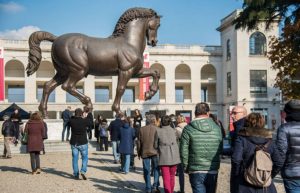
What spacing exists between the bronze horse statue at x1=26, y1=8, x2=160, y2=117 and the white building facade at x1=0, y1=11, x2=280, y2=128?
37.9 metres

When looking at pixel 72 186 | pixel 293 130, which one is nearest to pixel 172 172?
pixel 72 186

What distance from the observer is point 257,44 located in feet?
170

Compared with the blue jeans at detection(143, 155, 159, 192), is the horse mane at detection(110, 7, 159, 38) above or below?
above

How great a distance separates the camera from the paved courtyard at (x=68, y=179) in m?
8.93

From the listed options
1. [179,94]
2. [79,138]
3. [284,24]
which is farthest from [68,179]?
[179,94]

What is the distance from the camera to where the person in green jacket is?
5.64 meters

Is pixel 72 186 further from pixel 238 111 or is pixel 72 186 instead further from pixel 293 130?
pixel 293 130

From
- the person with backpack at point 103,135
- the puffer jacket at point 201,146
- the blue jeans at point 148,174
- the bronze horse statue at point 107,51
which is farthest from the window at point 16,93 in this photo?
the puffer jacket at point 201,146

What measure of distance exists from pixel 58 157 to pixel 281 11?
39.4ft

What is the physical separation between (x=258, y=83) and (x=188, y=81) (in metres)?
8.94

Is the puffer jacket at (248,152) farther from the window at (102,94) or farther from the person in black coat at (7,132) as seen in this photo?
the window at (102,94)

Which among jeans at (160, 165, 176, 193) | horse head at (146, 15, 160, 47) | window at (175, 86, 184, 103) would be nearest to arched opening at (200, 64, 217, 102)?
window at (175, 86, 184, 103)

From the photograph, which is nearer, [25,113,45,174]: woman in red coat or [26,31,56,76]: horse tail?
[25,113,45,174]: woman in red coat

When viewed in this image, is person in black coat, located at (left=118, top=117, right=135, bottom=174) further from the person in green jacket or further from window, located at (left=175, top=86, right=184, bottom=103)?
window, located at (left=175, top=86, right=184, bottom=103)
